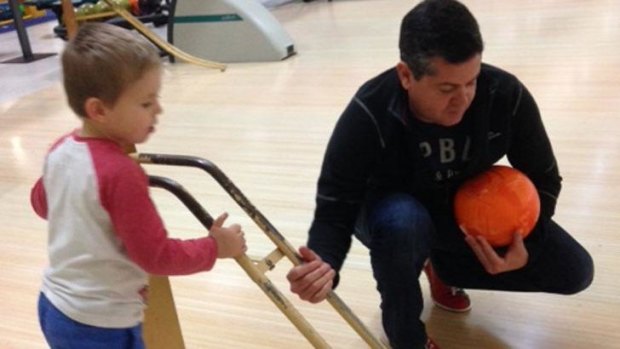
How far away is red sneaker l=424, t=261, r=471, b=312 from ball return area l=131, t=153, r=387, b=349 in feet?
1.61

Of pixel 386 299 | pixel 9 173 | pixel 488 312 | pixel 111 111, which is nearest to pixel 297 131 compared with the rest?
pixel 9 173

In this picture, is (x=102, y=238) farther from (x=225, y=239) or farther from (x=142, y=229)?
(x=225, y=239)

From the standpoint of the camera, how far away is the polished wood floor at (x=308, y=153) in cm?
197

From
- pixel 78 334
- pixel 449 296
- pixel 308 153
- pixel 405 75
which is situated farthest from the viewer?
pixel 308 153

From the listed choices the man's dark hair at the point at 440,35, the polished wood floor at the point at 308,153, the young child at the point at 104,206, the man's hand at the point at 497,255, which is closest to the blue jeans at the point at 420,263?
the man's hand at the point at 497,255

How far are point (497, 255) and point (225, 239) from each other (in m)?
0.72

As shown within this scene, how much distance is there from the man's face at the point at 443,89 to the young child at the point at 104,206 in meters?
0.58

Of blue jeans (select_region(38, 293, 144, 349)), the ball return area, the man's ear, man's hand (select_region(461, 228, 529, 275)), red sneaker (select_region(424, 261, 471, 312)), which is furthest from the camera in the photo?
red sneaker (select_region(424, 261, 471, 312))

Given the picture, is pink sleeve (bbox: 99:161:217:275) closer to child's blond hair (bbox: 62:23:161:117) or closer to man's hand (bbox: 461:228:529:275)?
child's blond hair (bbox: 62:23:161:117)

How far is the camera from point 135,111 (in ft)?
3.83

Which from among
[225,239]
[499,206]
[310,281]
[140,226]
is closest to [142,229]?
[140,226]

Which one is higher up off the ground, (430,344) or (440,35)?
(440,35)

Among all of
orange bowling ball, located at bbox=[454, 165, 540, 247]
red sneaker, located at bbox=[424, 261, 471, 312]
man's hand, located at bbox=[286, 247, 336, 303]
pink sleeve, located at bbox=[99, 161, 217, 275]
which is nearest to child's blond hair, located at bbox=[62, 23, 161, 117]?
pink sleeve, located at bbox=[99, 161, 217, 275]

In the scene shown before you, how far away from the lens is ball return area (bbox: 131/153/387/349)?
1336 millimetres
